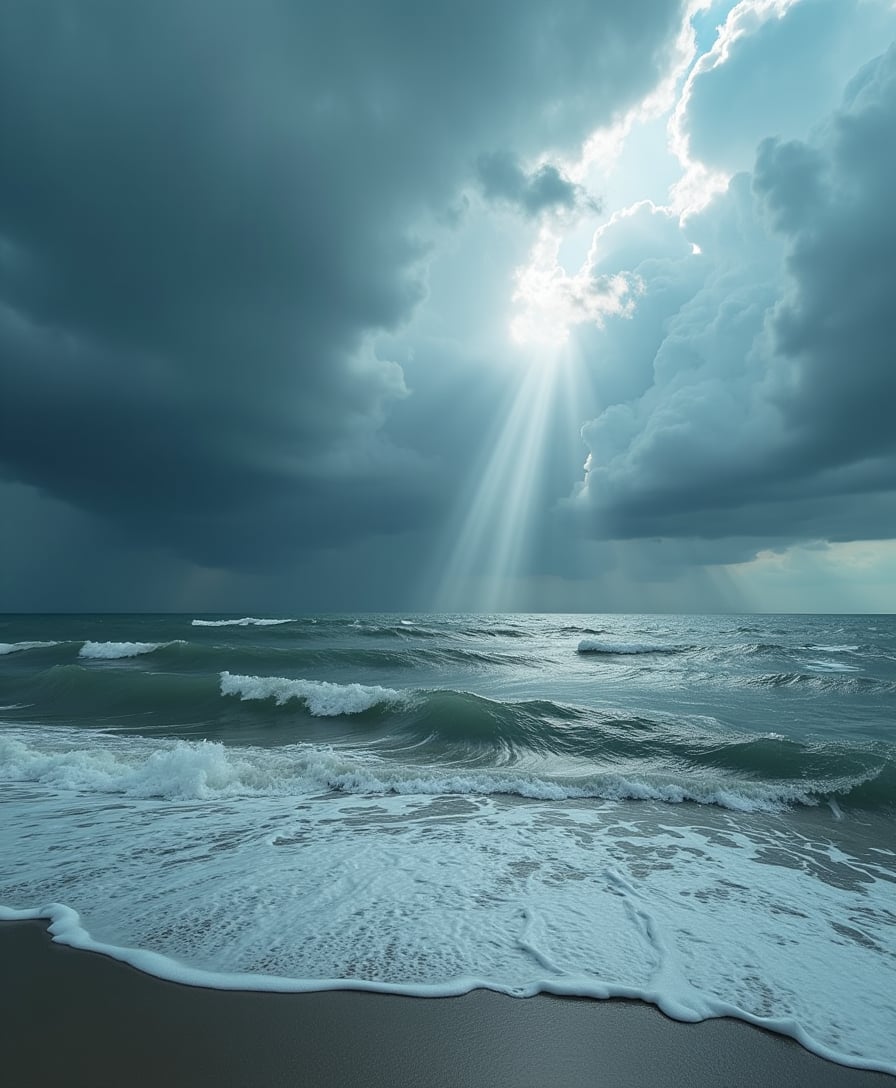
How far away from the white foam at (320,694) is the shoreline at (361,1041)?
1102 centimetres

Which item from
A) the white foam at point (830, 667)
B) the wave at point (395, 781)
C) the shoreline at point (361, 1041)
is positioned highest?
the white foam at point (830, 667)

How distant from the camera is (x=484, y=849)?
5.84m

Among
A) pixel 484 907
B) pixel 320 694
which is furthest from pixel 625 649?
pixel 484 907

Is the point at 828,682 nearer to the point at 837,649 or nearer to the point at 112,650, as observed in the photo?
the point at 837,649

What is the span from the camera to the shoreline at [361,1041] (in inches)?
106

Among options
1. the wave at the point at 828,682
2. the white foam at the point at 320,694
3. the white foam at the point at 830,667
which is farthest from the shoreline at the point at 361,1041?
the white foam at the point at 830,667

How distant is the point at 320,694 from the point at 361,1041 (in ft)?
41.3

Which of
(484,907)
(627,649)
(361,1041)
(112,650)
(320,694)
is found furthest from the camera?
(627,649)

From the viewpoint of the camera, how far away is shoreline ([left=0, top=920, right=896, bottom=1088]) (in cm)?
270

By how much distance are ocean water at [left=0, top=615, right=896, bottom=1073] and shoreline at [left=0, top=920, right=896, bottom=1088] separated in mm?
148

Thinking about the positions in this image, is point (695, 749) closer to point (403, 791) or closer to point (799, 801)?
point (799, 801)

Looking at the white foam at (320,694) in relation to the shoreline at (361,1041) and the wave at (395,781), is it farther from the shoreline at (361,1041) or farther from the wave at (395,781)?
the shoreline at (361,1041)

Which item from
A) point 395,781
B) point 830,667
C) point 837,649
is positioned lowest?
point 395,781

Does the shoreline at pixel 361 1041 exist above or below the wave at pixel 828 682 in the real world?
below
